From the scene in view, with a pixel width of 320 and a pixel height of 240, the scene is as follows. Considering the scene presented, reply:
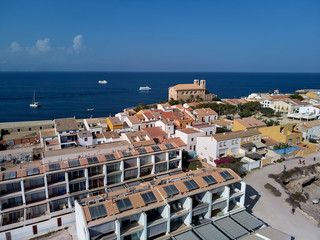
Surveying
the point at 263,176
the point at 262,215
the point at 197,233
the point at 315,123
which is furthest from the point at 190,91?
the point at 197,233

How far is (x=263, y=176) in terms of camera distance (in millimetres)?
32781

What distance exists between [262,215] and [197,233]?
10441 millimetres

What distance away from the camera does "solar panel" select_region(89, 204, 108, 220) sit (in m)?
15.3

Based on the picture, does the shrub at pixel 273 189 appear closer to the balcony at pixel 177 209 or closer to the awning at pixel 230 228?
the awning at pixel 230 228

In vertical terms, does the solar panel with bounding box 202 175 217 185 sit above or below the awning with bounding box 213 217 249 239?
above

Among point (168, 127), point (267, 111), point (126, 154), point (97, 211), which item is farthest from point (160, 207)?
point (267, 111)

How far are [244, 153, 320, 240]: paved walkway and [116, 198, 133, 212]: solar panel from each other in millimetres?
14977

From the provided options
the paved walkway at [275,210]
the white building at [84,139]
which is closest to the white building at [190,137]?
the paved walkway at [275,210]

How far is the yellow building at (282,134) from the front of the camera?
141ft

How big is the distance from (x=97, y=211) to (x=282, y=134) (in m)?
38.4

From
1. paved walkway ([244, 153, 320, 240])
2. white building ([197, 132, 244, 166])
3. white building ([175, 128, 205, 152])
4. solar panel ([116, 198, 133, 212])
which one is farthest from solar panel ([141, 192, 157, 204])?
white building ([175, 128, 205, 152])

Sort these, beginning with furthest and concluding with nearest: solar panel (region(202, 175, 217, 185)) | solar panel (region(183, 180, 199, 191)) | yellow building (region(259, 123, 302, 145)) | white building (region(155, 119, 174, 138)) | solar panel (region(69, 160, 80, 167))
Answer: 1. white building (region(155, 119, 174, 138))
2. yellow building (region(259, 123, 302, 145))
3. solar panel (region(69, 160, 80, 167))
4. solar panel (region(202, 175, 217, 185))
5. solar panel (region(183, 180, 199, 191))

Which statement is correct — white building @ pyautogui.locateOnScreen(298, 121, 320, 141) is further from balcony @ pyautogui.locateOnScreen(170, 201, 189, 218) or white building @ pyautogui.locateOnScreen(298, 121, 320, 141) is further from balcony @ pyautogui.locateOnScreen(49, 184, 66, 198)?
balcony @ pyautogui.locateOnScreen(49, 184, 66, 198)

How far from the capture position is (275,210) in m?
25.5
